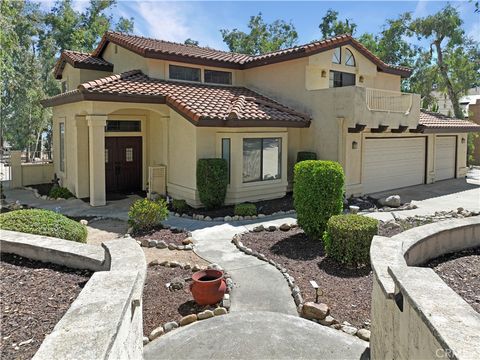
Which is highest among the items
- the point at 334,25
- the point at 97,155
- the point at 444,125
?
the point at 334,25

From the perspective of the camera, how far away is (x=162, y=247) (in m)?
9.72

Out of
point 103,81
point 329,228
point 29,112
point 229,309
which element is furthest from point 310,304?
point 29,112

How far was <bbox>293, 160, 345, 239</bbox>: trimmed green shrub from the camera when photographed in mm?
9617

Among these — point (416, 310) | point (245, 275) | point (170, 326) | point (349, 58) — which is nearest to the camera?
point (416, 310)

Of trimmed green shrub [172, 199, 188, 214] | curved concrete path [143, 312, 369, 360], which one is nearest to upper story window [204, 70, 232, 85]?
trimmed green shrub [172, 199, 188, 214]

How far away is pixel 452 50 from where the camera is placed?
29.2m

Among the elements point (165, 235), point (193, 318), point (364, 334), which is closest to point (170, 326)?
point (193, 318)

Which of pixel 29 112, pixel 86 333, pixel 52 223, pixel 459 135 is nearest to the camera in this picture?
pixel 86 333

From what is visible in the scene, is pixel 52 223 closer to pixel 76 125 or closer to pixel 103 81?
pixel 103 81

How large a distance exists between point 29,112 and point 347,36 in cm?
2314

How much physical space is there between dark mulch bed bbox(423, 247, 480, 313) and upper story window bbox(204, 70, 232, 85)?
1380cm

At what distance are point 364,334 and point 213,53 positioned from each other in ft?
53.5

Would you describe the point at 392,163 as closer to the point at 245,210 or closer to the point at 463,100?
the point at 245,210

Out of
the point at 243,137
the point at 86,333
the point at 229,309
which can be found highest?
the point at 243,137
